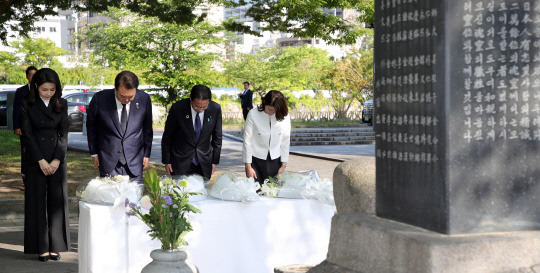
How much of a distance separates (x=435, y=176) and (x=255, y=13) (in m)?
11.4

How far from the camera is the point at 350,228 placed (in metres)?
4.46

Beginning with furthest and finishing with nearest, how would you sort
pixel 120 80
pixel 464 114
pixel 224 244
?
pixel 120 80, pixel 224 244, pixel 464 114

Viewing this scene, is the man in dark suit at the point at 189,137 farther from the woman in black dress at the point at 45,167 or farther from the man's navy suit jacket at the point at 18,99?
the man's navy suit jacket at the point at 18,99

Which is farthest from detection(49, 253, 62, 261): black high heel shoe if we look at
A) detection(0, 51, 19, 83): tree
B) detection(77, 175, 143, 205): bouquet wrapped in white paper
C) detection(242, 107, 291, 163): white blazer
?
detection(0, 51, 19, 83): tree

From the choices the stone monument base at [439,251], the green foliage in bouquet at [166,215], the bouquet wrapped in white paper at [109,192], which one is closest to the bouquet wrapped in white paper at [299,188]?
the bouquet wrapped in white paper at [109,192]

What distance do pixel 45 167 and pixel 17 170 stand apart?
24.7 feet

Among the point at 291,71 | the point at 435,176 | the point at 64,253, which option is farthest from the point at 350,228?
the point at 291,71

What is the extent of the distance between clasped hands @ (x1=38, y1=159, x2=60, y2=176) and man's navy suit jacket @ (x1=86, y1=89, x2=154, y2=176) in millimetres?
484

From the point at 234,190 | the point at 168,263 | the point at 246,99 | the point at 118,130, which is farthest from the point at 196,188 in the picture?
the point at 246,99

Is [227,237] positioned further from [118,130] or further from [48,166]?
[48,166]

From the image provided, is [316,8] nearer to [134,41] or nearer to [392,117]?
[392,117]

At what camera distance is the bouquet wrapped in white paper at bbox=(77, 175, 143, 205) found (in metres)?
5.95

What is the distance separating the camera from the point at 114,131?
7391 mm

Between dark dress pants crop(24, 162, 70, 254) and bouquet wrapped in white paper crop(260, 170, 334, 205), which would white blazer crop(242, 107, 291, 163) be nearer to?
bouquet wrapped in white paper crop(260, 170, 334, 205)
